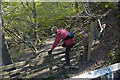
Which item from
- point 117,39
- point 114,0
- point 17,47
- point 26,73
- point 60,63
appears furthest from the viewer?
point 17,47

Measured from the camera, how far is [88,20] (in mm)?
10344

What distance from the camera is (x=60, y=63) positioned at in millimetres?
5336

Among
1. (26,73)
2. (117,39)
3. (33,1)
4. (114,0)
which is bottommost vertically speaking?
(26,73)

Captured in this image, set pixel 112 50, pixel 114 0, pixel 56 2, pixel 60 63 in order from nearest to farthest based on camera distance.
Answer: pixel 60 63
pixel 112 50
pixel 114 0
pixel 56 2

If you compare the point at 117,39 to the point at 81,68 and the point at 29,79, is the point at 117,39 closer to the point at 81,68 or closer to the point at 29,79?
the point at 81,68

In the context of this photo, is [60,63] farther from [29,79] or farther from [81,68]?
[29,79]

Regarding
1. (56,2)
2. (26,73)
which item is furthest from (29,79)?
(56,2)

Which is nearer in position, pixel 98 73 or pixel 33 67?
pixel 98 73

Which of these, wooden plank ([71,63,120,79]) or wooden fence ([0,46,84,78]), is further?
wooden fence ([0,46,84,78])

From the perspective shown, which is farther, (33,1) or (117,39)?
(33,1)

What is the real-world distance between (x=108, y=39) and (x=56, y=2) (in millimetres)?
4576

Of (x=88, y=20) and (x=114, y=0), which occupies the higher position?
(x=114, y=0)

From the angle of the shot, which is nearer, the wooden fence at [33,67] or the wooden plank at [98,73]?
the wooden plank at [98,73]

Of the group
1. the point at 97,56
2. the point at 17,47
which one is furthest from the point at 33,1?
the point at 17,47
